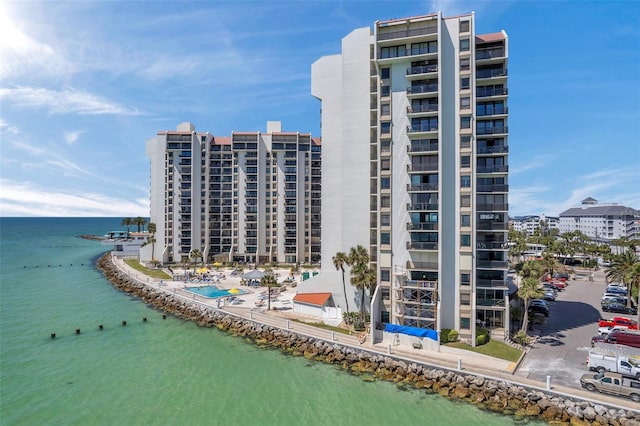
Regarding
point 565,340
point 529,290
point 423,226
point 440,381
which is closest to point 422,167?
point 423,226

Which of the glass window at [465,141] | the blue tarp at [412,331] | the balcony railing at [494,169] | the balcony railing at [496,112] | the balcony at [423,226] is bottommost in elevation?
the blue tarp at [412,331]

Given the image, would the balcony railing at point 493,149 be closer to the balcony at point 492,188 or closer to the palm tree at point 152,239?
the balcony at point 492,188

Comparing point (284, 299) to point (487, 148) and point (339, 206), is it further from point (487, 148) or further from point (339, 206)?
point (487, 148)

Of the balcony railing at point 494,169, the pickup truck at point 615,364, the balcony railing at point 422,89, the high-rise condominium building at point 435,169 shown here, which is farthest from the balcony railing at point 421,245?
the balcony railing at point 422,89

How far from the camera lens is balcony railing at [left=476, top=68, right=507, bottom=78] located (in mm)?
41594

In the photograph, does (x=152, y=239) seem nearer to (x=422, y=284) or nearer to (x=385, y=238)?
(x=385, y=238)

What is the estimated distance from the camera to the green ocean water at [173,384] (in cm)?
2927

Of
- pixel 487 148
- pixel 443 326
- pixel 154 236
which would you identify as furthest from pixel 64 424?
pixel 154 236

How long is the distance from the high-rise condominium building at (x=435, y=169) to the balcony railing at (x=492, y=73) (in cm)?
11

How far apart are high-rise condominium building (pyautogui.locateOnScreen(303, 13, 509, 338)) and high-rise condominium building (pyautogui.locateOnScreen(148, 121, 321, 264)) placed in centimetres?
5517

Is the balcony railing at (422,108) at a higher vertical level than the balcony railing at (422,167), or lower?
higher

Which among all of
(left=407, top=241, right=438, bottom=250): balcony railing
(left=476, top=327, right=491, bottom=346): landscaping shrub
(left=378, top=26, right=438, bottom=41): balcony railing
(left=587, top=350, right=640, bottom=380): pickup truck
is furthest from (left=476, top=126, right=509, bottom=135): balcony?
(left=587, top=350, right=640, bottom=380): pickup truck

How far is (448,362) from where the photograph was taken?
34750mm

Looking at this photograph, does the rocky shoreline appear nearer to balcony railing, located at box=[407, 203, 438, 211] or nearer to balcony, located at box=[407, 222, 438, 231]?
balcony, located at box=[407, 222, 438, 231]
